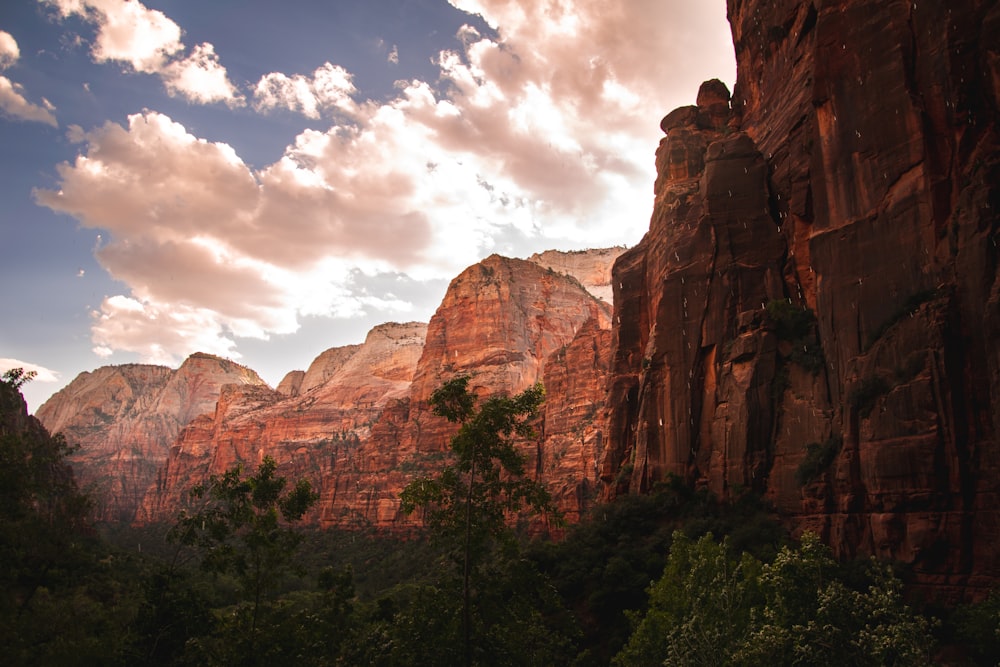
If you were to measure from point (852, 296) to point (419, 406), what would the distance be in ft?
283

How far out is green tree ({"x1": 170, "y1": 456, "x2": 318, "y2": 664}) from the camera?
17328 millimetres

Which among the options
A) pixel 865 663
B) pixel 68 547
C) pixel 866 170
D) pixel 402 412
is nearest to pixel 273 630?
pixel 68 547

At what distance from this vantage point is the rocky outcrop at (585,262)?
183 metres

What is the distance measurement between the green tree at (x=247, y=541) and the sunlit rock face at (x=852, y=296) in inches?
879

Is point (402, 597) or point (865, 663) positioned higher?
point (865, 663)

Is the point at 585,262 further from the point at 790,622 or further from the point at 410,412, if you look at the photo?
the point at 790,622

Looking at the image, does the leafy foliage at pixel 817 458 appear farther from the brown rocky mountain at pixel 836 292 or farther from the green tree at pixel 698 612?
the green tree at pixel 698 612

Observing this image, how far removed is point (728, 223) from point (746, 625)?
91.5ft

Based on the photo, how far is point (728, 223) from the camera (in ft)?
133

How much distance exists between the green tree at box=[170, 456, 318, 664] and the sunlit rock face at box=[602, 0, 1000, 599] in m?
22.3

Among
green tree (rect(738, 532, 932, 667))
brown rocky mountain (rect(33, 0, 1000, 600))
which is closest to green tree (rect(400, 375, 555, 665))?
green tree (rect(738, 532, 932, 667))

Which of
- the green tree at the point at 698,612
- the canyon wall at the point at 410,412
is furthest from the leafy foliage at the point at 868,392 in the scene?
the canyon wall at the point at 410,412

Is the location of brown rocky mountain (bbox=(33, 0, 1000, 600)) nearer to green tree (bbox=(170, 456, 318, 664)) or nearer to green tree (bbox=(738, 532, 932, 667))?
green tree (bbox=(738, 532, 932, 667))

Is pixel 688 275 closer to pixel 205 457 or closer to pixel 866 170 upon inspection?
pixel 866 170
